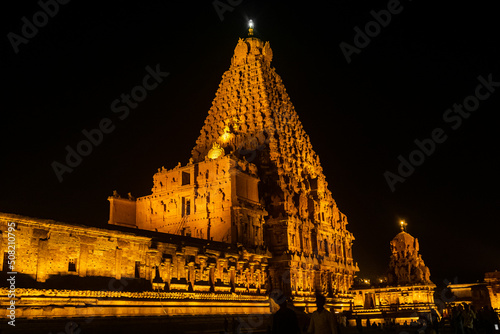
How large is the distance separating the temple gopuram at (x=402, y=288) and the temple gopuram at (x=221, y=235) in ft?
10.6

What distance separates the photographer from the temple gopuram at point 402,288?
6003 centimetres

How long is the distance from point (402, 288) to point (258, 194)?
2127 cm

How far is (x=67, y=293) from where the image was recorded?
2933 centimetres

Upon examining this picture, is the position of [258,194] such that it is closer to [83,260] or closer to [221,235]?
[221,235]

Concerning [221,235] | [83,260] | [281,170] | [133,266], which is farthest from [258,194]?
[83,260]

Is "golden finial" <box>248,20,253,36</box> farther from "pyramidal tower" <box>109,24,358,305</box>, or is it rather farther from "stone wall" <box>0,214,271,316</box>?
"stone wall" <box>0,214,271,316</box>

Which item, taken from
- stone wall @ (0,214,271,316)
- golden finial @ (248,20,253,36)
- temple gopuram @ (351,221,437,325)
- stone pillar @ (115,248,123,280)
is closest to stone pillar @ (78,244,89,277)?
stone wall @ (0,214,271,316)

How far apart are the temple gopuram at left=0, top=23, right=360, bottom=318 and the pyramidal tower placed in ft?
0.41

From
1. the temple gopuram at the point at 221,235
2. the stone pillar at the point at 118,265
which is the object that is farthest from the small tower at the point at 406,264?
the stone pillar at the point at 118,265

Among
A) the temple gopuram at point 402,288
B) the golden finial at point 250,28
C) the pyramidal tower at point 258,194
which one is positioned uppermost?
the golden finial at point 250,28

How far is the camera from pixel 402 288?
2442 inches

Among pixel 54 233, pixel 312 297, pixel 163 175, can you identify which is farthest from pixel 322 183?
pixel 54 233

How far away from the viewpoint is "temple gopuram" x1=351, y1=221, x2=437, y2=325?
6003 cm

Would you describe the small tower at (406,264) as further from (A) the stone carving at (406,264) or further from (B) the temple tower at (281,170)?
(B) the temple tower at (281,170)
